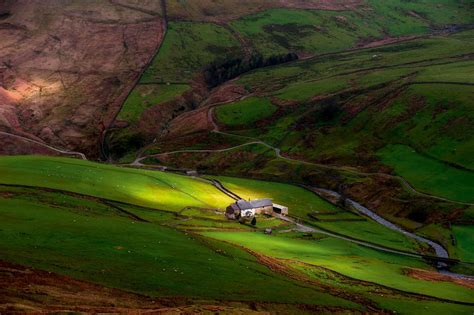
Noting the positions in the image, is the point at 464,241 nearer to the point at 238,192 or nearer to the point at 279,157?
the point at 238,192

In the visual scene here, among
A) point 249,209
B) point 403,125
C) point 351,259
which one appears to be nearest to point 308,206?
point 249,209

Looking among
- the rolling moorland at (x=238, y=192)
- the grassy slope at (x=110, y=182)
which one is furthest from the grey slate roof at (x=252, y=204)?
the grassy slope at (x=110, y=182)

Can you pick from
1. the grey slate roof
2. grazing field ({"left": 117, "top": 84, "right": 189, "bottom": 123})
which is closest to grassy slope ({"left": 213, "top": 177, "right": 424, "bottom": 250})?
the grey slate roof

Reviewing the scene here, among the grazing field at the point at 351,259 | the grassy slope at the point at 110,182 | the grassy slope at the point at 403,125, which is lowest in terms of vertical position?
the grazing field at the point at 351,259

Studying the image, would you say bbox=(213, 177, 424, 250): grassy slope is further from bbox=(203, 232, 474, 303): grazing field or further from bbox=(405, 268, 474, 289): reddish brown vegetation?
bbox=(405, 268, 474, 289): reddish brown vegetation

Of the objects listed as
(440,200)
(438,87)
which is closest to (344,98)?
(438,87)

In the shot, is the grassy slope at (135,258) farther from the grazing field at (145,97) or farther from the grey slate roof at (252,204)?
the grazing field at (145,97)
